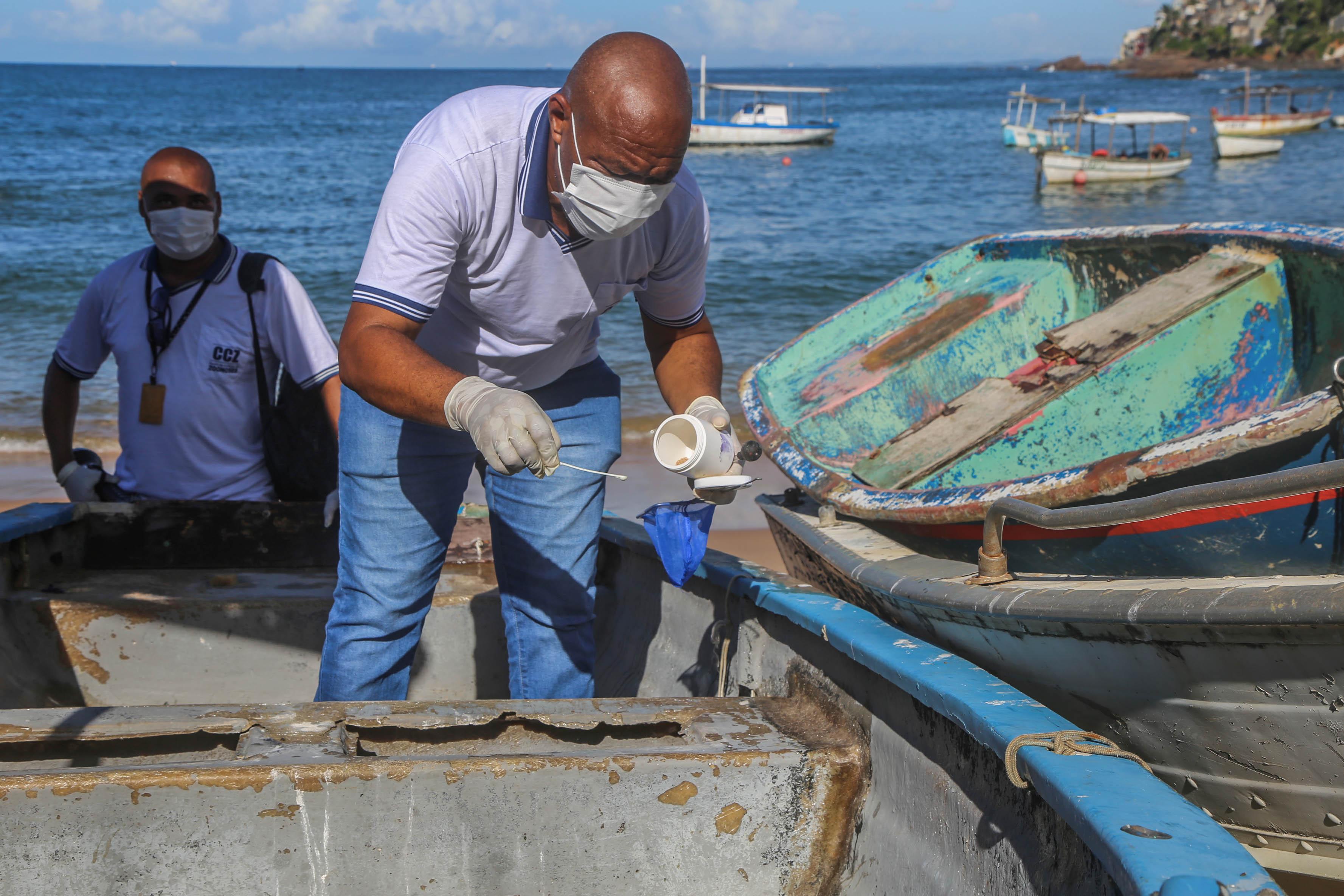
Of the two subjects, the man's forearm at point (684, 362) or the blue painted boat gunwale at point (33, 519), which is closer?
the man's forearm at point (684, 362)

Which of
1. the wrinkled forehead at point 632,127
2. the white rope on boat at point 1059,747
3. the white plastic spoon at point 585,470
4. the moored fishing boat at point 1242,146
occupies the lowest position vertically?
the white rope on boat at point 1059,747

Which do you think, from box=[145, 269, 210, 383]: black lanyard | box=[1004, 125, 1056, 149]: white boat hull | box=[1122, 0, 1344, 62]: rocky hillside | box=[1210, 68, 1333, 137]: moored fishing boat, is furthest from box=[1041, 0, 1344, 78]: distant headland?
box=[145, 269, 210, 383]: black lanyard

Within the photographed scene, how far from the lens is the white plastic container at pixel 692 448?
2186mm

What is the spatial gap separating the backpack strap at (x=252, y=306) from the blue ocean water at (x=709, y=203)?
197 inches

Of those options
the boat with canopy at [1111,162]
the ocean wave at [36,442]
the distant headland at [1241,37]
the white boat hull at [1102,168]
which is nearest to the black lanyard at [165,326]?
the ocean wave at [36,442]

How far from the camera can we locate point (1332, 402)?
2367mm

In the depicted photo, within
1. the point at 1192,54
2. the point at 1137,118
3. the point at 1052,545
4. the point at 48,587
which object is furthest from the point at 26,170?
the point at 1192,54

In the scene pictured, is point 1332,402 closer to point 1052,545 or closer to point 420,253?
point 1052,545

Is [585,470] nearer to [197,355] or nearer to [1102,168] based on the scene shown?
[197,355]

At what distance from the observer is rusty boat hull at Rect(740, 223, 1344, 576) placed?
2.55 meters

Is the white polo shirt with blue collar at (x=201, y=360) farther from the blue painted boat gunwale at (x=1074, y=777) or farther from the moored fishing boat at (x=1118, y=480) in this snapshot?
the blue painted boat gunwale at (x=1074, y=777)

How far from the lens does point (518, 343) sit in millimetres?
2234

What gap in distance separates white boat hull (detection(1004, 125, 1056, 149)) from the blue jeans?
3379cm

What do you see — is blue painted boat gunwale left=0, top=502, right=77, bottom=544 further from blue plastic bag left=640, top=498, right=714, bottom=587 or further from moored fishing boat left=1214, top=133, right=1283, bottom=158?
moored fishing boat left=1214, top=133, right=1283, bottom=158
